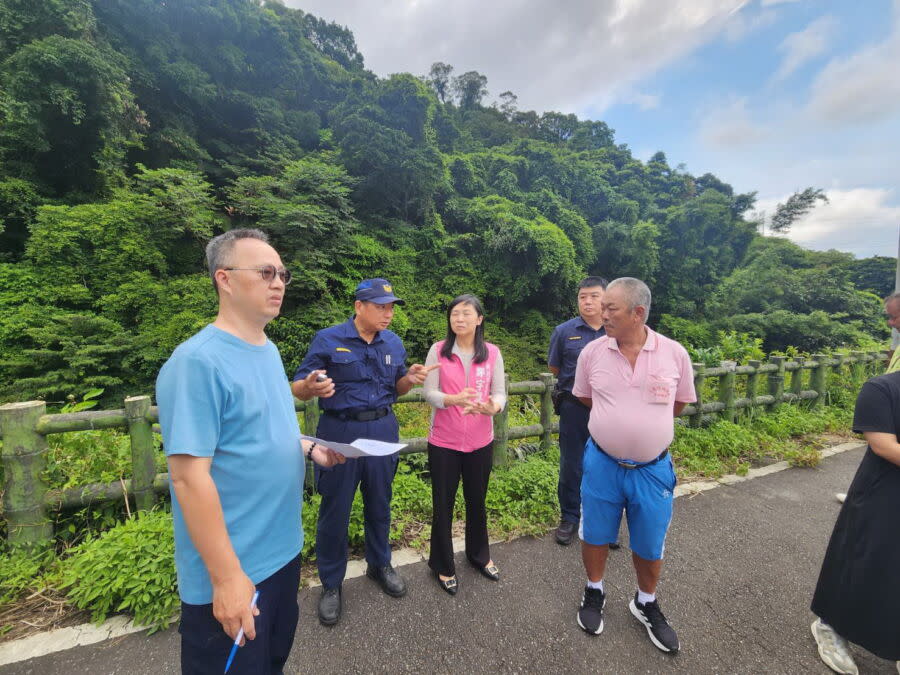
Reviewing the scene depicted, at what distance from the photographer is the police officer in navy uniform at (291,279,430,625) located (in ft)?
7.75

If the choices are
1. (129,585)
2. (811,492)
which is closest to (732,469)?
(811,492)

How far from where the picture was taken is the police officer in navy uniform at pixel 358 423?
7.75 ft

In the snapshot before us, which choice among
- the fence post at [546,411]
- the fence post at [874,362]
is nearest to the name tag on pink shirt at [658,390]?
the fence post at [546,411]

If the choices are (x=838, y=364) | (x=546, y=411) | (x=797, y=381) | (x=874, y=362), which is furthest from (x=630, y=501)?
(x=874, y=362)

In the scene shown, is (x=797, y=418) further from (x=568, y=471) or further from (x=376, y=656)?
(x=376, y=656)

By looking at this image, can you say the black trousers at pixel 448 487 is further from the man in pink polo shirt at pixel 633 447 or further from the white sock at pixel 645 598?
the white sock at pixel 645 598

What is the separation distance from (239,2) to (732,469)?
70.3 ft

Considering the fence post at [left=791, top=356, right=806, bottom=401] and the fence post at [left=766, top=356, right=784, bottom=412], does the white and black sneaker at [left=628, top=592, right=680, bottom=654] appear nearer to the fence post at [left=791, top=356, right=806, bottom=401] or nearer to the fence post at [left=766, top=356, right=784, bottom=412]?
the fence post at [left=766, top=356, right=784, bottom=412]

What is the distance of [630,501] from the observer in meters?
2.18

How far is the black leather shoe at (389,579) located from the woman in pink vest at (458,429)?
250 millimetres

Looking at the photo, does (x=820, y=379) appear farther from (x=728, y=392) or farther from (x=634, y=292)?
(x=634, y=292)

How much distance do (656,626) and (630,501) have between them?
760 millimetres

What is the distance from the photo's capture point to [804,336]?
1706cm

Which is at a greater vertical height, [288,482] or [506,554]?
[288,482]
